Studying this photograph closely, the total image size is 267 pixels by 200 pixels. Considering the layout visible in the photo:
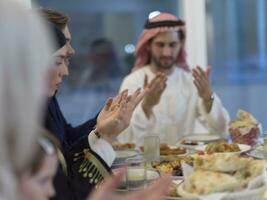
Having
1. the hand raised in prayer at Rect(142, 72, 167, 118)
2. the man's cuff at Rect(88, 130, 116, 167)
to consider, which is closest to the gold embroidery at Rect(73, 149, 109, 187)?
the man's cuff at Rect(88, 130, 116, 167)

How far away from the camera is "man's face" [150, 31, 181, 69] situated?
2707 mm

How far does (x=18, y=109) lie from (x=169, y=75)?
229 cm

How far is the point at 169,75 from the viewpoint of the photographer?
2797mm

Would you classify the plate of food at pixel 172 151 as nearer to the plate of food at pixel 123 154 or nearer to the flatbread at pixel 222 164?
the plate of food at pixel 123 154

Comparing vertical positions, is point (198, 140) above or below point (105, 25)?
below

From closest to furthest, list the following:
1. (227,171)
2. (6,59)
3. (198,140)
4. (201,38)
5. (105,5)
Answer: (6,59) < (227,171) < (198,140) < (201,38) < (105,5)

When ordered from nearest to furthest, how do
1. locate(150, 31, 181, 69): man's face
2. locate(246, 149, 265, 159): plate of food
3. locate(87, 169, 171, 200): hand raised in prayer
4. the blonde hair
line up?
the blonde hair
locate(87, 169, 171, 200): hand raised in prayer
locate(246, 149, 265, 159): plate of food
locate(150, 31, 181, 69): man's face

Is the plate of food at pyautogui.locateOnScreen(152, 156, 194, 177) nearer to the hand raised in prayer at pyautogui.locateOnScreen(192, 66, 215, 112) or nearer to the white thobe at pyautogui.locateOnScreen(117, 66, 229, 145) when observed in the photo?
the white thobe at pyautogui.locateOnScreen(117, 66, 229, 145)

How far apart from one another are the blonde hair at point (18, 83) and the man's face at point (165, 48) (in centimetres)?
217

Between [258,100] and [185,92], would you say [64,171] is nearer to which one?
[185,92]

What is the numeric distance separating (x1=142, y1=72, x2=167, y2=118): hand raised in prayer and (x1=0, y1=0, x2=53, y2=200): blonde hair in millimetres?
1741

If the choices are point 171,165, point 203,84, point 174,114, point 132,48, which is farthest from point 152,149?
point 132,48

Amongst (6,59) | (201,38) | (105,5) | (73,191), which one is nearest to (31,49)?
(6,59)

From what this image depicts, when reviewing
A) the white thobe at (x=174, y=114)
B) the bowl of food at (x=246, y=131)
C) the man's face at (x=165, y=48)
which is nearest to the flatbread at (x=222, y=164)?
the bowl of food at (x=246, y=131)
